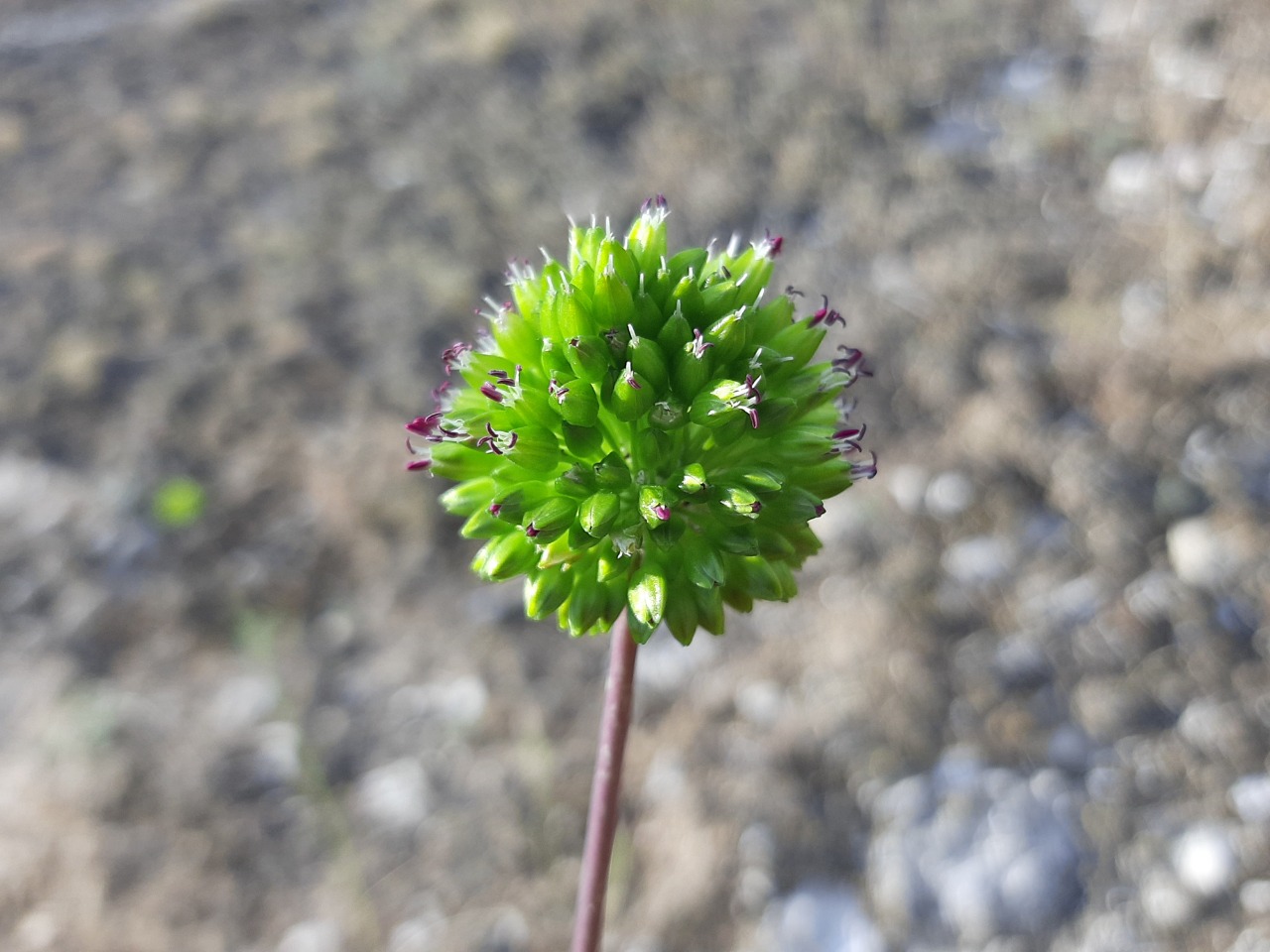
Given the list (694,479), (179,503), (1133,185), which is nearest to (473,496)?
(694,479)

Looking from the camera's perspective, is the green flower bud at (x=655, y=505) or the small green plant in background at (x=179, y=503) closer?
the green flower bud at (x=655, y=505)

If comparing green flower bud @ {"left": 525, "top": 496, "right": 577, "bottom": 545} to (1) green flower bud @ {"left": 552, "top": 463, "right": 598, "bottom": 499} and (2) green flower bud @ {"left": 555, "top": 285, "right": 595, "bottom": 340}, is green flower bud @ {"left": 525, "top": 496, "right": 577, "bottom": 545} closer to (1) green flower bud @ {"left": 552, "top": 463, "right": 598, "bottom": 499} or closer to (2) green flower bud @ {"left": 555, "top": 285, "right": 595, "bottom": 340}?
(1) green flower bud @ {"left": 552, "top": 463, "right": 598, "bottom": 499}

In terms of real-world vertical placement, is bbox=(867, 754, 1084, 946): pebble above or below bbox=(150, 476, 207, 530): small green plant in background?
below

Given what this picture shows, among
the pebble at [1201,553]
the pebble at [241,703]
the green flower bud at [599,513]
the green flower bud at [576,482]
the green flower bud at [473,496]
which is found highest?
the pebble at [241,703]

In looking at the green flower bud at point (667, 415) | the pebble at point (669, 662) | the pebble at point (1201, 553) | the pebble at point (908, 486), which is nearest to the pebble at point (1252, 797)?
the pebble at point (1201, 553)

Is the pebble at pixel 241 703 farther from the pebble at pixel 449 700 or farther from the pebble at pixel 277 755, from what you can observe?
the pebble at pixel 449 700

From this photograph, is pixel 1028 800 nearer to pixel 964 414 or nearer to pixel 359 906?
pixel 964 414

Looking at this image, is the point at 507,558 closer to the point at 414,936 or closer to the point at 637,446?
the point at 637,446

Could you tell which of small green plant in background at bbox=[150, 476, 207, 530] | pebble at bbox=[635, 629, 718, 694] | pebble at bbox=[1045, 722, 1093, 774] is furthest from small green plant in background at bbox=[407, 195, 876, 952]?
small green plant in background at bbox=[150, 476, 207, 530]

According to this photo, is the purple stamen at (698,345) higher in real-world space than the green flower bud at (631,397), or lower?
higher
